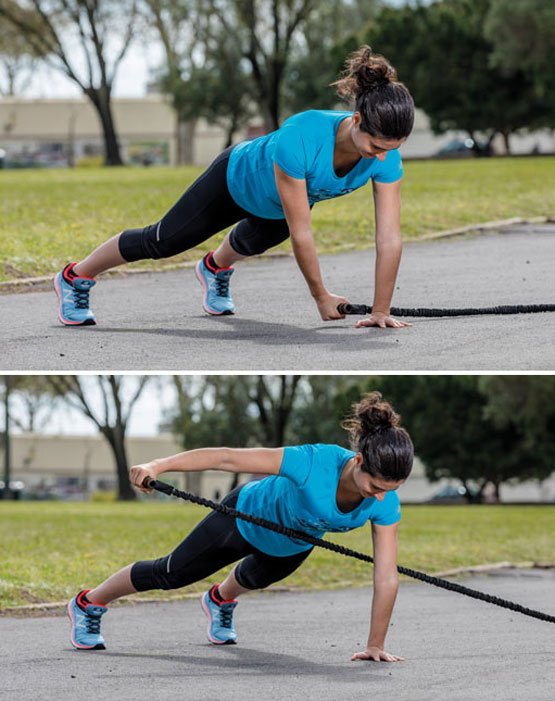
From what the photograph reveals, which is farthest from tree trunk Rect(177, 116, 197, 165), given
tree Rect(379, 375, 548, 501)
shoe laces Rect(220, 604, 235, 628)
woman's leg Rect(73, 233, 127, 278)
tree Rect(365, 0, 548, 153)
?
shoe laces Rect(220, 604, 235, 628)

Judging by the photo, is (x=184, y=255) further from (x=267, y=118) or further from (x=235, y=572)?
(x=267, y=118)

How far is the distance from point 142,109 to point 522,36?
40.6 m

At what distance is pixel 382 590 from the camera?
6082 mm

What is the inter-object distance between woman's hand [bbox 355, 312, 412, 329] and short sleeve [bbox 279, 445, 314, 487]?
196cm

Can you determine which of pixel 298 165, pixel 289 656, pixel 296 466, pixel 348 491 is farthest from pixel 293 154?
pixel 289 656

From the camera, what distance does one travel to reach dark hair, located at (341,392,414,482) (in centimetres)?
579

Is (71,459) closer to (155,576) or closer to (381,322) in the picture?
(381,322)

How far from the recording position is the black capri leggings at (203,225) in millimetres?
7684

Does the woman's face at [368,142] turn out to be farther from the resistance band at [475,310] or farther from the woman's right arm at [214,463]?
the woman's right arm at [214,463]

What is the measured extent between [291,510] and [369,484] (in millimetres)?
497

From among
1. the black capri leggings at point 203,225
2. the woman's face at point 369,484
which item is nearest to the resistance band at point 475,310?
the black capri leggings at point 203,225

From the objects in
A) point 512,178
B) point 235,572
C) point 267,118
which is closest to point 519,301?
point 235,572

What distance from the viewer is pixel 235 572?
22.5ft

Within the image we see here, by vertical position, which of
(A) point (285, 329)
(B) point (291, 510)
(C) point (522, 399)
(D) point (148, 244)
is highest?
(D) point (148, 244)
